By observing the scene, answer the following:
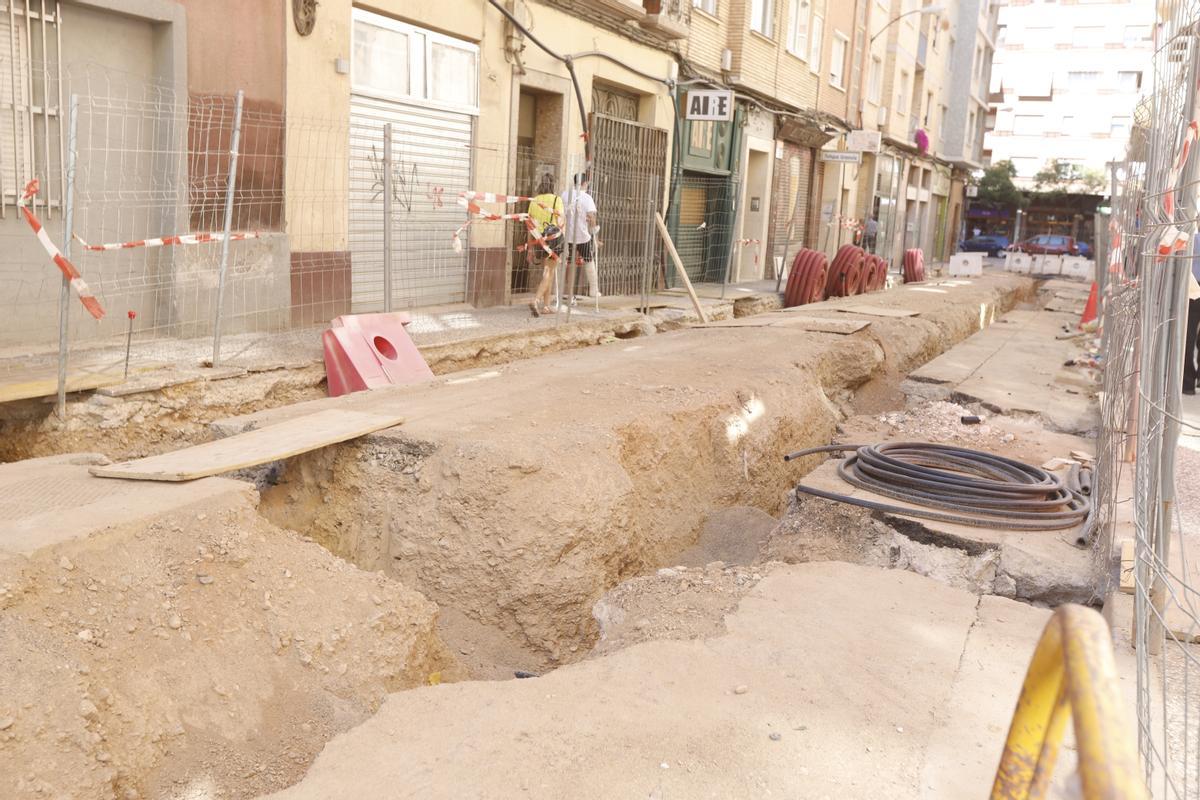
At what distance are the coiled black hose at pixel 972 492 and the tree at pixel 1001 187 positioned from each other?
5170 cm

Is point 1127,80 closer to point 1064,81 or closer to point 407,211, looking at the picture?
point 1064,81

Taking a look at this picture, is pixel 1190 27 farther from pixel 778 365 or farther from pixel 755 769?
pixel 778 365

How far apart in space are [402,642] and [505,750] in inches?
55.0

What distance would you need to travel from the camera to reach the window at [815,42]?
22.4 metres

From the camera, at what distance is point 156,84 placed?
7.63 metres

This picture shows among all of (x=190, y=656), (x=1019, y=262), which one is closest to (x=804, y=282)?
(x=190, y=656)

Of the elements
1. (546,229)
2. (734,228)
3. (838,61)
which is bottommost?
(546,229)

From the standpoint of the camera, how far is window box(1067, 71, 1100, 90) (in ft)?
193

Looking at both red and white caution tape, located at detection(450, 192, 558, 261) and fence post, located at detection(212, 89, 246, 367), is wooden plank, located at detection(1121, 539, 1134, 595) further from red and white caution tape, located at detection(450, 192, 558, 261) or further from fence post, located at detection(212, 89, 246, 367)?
red and white caution tape, located at detection(450, 192, 558, 261)

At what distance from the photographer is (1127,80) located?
57.4 metres

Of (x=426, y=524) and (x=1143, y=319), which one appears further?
(x=426, y=524)

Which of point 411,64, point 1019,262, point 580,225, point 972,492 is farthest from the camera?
point 1019,262

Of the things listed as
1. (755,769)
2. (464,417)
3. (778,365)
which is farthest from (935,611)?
(778,365)

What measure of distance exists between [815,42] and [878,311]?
41.3ft
